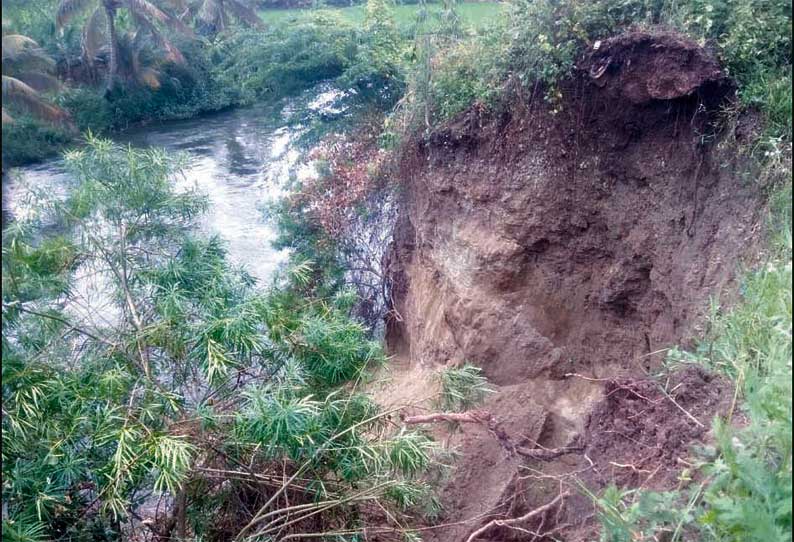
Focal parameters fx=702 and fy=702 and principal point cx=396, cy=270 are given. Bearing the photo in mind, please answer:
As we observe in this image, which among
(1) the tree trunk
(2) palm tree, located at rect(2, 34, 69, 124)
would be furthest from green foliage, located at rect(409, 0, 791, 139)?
(2) palm tree, located at rect(2, 34, 69, 124)

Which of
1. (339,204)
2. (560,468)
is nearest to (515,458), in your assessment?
(560,468)

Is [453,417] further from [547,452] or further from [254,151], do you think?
[254,151]

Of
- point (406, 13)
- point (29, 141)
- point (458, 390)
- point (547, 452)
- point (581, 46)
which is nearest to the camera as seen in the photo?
point (29, 141)

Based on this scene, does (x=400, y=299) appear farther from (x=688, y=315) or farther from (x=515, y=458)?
(x=688, y=315)

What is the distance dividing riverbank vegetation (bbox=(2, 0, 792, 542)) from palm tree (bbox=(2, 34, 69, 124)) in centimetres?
4

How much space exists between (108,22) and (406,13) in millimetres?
6178

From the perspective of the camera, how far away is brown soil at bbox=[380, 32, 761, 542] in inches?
225

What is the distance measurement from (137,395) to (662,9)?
17.7 feet

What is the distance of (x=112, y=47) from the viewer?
7.52 m

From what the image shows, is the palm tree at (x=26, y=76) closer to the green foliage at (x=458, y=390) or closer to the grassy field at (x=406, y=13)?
the green foliage at (x=458, y=390)

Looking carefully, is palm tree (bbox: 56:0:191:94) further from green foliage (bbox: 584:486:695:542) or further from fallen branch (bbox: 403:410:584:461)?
green foliage (bbox: 584:486:695:542)

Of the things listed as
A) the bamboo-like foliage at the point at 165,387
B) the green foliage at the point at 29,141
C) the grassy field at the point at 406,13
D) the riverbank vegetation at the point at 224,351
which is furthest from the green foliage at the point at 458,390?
the grassy field at the point at 406,13

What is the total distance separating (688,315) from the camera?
591 centimetres

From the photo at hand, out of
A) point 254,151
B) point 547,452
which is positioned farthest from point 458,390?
point 254,151
